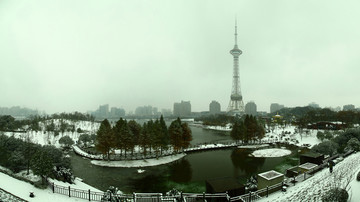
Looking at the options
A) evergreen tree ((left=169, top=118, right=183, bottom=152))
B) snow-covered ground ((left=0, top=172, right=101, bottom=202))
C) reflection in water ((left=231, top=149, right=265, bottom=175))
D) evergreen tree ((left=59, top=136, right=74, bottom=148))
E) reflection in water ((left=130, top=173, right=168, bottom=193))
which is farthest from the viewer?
evergreen tree ((left=59, top=136, right=74, bottom=148))

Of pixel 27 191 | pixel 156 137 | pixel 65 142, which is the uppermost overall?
pixel 156 137

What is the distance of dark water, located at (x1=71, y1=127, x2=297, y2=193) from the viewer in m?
20.8

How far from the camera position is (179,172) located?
25.8m

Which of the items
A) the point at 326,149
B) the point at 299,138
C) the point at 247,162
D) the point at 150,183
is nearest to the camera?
the point at 150,183

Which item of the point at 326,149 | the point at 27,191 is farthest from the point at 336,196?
the point at 326,149

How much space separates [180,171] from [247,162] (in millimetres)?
11948

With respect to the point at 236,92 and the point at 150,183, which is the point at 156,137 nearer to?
the point at 150,183

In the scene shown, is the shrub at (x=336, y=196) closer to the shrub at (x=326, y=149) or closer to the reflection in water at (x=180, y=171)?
the reflection in water at (x=180, y=171)

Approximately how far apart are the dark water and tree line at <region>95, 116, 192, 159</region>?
3.43m

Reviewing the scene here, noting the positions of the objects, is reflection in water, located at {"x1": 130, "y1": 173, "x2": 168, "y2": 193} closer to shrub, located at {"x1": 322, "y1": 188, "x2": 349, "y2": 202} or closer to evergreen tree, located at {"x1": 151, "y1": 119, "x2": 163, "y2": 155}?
evergreen tree, located at {"x1": 151, "y1": 119, "x2": 163, "y2": 155}

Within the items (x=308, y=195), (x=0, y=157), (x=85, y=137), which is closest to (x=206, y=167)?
(x=308, y=195)

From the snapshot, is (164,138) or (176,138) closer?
(164,138)

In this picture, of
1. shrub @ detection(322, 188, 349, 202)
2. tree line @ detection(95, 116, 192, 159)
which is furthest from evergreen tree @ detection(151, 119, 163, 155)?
shrub @ detection(322, 188, 349, 202)

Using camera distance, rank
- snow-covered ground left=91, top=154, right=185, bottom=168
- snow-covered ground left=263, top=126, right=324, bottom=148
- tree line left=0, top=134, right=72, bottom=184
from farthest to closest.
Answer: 1. snow-covered ground left=263, top=126, right=324, bottom=148
2. snow-covered ground left=91, top=154, right=185, bottom=168
3. tree line left=0, top=134, right=72, bottom=184
